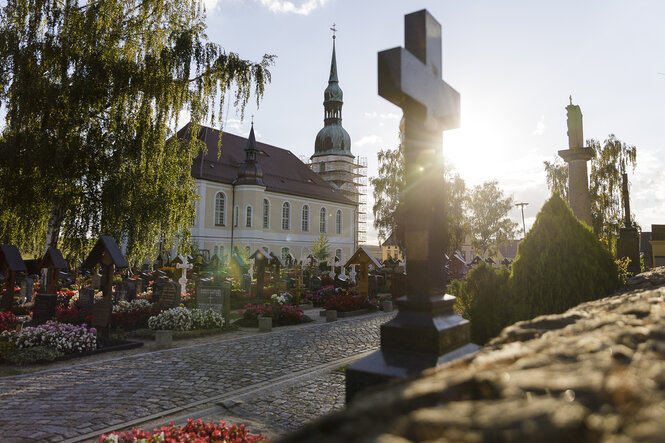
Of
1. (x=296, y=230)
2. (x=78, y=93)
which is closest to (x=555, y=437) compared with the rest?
(x=78, y=93)

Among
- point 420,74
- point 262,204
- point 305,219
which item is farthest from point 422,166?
point 305,219

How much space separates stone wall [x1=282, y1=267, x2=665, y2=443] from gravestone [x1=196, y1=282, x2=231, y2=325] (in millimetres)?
11135

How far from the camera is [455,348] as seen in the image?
2.98 m

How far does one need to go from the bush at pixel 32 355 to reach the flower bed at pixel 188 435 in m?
4.84

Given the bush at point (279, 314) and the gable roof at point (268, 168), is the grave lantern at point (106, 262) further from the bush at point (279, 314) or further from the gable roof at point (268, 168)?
the gable roof at point (268, 168)

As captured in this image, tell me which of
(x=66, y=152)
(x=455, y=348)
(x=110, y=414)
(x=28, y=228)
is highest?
(x=66, y=152)

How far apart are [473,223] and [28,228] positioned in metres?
38.6

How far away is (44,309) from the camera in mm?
10312

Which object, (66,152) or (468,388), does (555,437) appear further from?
(66,152)

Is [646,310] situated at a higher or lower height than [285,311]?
higher

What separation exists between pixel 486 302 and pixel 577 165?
846 cm

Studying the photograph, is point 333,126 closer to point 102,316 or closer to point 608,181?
point 608,181

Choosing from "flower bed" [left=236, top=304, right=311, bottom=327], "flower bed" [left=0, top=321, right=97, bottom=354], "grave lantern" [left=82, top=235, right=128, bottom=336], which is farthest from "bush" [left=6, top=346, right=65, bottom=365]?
"flower bed" [left=236, top=304, right=311, bottom=327]

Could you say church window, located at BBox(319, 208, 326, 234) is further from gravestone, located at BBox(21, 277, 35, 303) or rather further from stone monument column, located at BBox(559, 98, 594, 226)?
stone monument column, located at BBox(559, 98, 594, 226)
